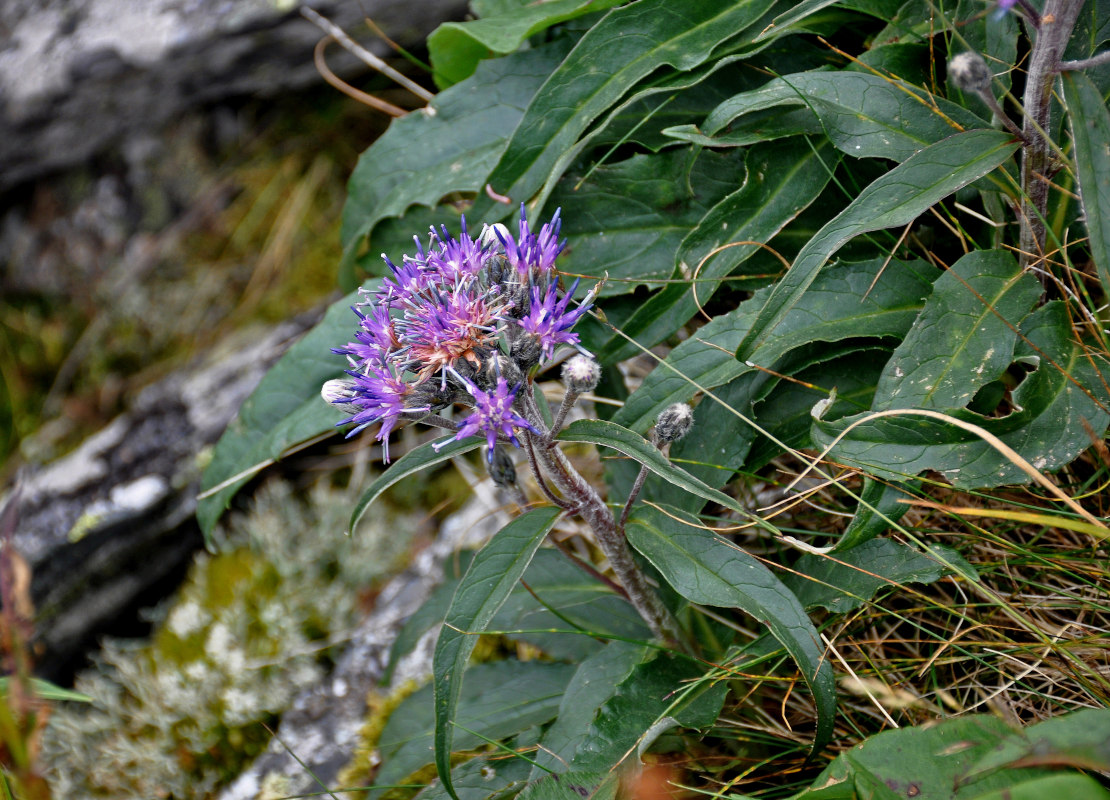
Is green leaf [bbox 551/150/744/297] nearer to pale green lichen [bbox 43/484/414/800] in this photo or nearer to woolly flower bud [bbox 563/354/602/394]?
woolly flower bud [bbox 563/354/602/394]

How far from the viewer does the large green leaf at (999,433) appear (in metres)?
1.64

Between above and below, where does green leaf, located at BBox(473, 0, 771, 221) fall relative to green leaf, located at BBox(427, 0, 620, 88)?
below

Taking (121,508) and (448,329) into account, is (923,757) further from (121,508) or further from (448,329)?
(121,508)

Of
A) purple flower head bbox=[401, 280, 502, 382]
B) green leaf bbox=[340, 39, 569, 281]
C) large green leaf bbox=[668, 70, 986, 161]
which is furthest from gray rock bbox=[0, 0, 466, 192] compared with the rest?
purple flower head bbox=[401, 280, 502, 382]

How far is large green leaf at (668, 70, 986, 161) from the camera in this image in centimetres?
181

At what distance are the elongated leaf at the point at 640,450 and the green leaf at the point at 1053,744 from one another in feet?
1.91

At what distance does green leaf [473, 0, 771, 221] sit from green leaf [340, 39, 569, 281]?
0.28 m

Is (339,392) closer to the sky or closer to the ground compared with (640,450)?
closer to the sky

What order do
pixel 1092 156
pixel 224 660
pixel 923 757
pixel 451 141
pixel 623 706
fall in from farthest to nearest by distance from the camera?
pixel 224 660 < pixel 451 141 < pixel 623 706 < pixel 1092 156 < pixel 923 757

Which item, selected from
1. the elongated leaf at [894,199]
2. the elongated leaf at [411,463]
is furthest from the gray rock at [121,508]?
the elongated leaf at [894,199]

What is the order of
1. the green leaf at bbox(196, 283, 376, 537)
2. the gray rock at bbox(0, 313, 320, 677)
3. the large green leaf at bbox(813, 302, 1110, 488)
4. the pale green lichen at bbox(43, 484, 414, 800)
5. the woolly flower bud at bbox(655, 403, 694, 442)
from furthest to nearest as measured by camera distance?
the gray rock at bbox(0, 313, 320, 677) < the pale green lichen at bbox(43, 484, 414, 800) < the green leaf at bbox(196, 283, 376, 537) < the woolly flower bud at bbox(655, 403, 694, 442) < the large green leaf at bbox(813, 302, 1110, 488)

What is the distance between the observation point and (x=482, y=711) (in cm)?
216

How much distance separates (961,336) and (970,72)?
55 centimetres

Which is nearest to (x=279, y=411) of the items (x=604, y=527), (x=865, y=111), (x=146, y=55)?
(x=604, y=527)
